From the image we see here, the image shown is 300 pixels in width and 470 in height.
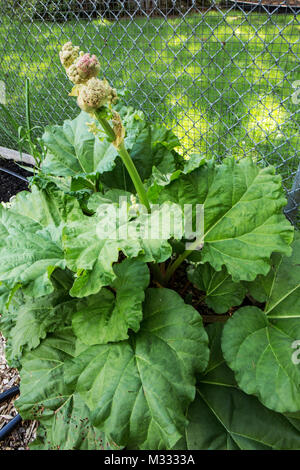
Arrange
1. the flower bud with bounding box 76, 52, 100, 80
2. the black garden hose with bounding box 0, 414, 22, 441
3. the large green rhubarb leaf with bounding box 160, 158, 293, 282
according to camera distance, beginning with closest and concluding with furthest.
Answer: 1. the flower bud with bounding box 76, 52, 100, 80
2. the large green rhubarb leaf with bounding box 160, 158, 293, 282
3. the black garden hose with bounding box 0, 414, 22, 441

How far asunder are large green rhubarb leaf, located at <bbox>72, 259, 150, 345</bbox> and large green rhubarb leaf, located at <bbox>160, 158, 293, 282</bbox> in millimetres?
234

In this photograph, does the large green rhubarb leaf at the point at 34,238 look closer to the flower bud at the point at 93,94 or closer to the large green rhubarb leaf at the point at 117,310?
the large green rhubarb leaf at the point at 117,310

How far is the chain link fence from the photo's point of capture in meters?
2.22

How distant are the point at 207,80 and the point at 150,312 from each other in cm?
198

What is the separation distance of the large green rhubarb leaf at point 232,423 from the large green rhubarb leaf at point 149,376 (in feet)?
0.29

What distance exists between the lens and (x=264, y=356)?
1141mm

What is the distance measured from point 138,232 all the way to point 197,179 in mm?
309

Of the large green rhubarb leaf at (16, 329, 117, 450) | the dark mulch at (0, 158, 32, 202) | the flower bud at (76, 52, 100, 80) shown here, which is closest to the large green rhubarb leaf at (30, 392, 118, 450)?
the large green rhubarb leaf at (16, 329, 117, 450)

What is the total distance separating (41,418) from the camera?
1.30 meters

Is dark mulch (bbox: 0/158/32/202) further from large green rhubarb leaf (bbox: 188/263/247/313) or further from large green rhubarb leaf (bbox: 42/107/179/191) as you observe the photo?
large green rhubarb leaf (bbox: 188/263/247/313)

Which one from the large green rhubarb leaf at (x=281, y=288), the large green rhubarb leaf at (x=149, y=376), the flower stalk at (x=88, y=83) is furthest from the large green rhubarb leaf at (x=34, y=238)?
the large green rhubarb leaf at (x=281, y=288)

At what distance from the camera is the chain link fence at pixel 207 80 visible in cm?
222

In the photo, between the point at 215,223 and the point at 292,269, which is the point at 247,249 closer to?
the point at 215,223

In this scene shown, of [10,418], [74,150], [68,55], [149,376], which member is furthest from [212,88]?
[10,418]
